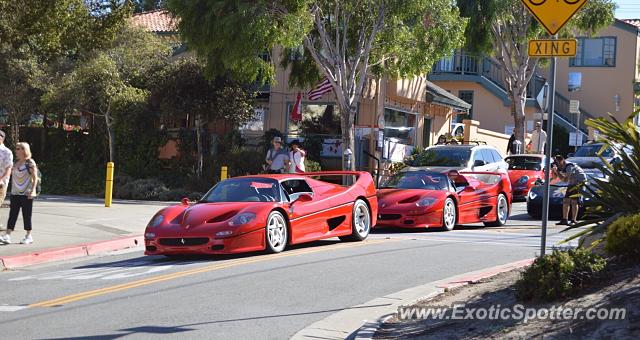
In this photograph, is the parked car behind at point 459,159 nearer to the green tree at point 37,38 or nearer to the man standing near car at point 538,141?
the green tree at point 37,38

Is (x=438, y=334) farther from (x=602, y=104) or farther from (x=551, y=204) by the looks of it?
(x=602, y=104)

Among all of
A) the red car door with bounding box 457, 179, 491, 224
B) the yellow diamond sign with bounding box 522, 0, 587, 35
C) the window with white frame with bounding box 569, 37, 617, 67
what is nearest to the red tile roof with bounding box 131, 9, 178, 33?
the window with white frame with bounding box 569, 37, 617, 67

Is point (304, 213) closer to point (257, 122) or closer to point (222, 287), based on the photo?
point (222, 287)

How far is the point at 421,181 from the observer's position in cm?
1770

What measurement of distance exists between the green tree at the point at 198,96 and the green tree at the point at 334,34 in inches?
87.5

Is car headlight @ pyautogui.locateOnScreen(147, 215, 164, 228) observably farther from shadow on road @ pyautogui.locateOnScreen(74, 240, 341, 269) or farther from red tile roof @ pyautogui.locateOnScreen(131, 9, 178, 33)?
red tile roof @ pyautogui.locateOnScreen(131, 9, 178, 33)

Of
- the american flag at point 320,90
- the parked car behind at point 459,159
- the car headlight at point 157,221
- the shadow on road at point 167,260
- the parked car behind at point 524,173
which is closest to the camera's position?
the shadow on road at point 167,260

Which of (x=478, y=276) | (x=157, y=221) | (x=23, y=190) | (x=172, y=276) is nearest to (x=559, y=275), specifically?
(x=478, y=276)

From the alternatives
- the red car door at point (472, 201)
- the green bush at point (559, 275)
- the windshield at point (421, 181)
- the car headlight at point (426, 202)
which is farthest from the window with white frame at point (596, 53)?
the green bush at point (559, 275)

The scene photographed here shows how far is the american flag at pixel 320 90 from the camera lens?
28.0 metres

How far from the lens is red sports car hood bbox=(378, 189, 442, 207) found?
16812mm

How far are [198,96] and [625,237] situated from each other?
20.0 metres

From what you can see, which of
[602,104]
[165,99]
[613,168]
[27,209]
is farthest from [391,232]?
[602,104]

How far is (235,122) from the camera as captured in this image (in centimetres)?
2691
